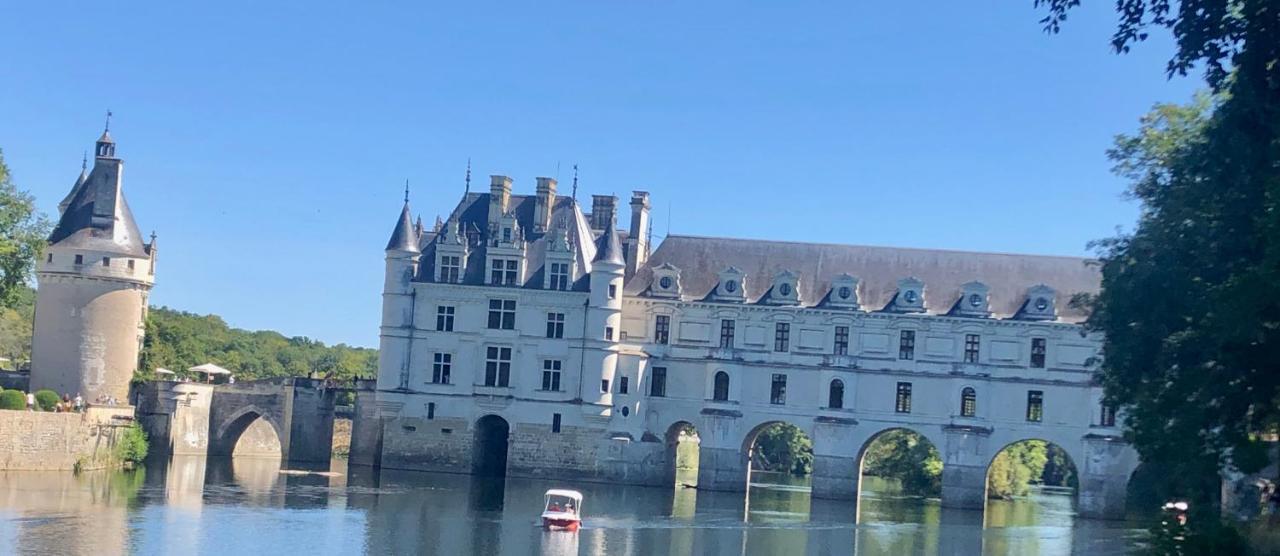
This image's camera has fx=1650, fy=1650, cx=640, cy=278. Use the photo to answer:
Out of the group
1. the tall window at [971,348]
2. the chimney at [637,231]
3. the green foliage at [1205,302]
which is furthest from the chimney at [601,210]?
the green foliage at [1205,302]

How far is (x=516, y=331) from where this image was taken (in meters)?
54.5

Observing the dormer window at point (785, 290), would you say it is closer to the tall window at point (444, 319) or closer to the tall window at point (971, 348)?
the tall window at point (971, 348)

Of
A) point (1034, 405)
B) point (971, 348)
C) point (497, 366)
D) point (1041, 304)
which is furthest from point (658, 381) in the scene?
point (1041, 304)

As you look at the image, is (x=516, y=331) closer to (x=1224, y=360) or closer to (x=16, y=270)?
(x=16, y=270)

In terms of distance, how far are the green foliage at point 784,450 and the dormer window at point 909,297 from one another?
2127 cm

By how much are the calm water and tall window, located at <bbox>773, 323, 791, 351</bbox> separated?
4.92 meters

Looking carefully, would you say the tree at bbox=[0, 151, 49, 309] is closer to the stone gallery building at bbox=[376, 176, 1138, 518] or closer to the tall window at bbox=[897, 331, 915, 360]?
the stone gallery building at bbox=[376, 176, 1138, 518]

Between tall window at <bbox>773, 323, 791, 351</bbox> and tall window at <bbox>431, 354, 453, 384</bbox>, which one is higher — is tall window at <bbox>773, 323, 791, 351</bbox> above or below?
above

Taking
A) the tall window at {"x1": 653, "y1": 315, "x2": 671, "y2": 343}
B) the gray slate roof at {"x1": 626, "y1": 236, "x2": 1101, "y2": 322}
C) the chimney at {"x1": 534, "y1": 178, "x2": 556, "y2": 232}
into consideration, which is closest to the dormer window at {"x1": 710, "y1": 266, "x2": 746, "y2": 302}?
the gray slate roof at {"x1": 626, "y1": 236, "x2": 1101, "y2": 322}

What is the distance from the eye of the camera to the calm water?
113 feet

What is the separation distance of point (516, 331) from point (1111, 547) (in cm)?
2185

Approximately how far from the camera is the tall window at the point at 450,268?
54.8 m

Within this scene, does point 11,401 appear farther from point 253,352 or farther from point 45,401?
point 253,352

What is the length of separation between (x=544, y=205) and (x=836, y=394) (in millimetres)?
11824
